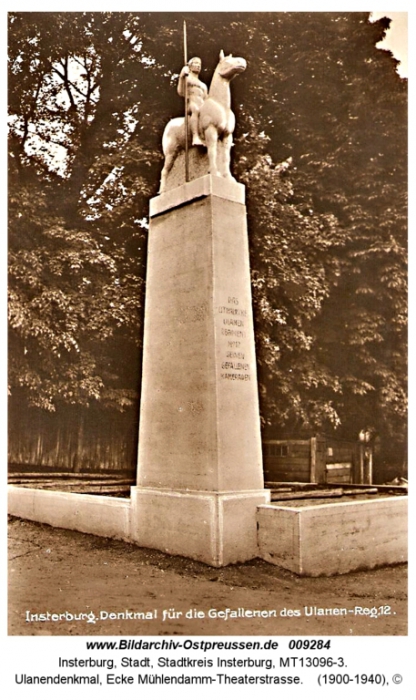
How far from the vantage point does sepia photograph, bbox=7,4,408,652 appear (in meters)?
6.43

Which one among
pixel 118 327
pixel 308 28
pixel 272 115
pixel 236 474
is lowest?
pixel 236 474

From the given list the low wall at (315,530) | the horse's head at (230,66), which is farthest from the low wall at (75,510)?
the horse's head at (230,66)

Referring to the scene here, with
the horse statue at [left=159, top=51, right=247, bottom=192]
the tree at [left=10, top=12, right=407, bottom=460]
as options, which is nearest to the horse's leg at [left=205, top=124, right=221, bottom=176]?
the horse statue at [left=159, top=51, right=247, bottom=192]

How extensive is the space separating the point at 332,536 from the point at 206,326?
93.7 inches

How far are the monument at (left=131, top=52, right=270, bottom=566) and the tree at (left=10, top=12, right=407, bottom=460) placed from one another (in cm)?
230

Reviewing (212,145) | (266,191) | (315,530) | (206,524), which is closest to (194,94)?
(212,145)

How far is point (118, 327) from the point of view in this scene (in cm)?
1085

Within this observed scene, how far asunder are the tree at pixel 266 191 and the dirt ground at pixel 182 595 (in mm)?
4000

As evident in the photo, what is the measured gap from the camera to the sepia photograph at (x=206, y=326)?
6.43 m

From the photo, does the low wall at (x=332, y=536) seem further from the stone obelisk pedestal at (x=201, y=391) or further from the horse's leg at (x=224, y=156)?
the horse's leg at (x=224, y=156)
